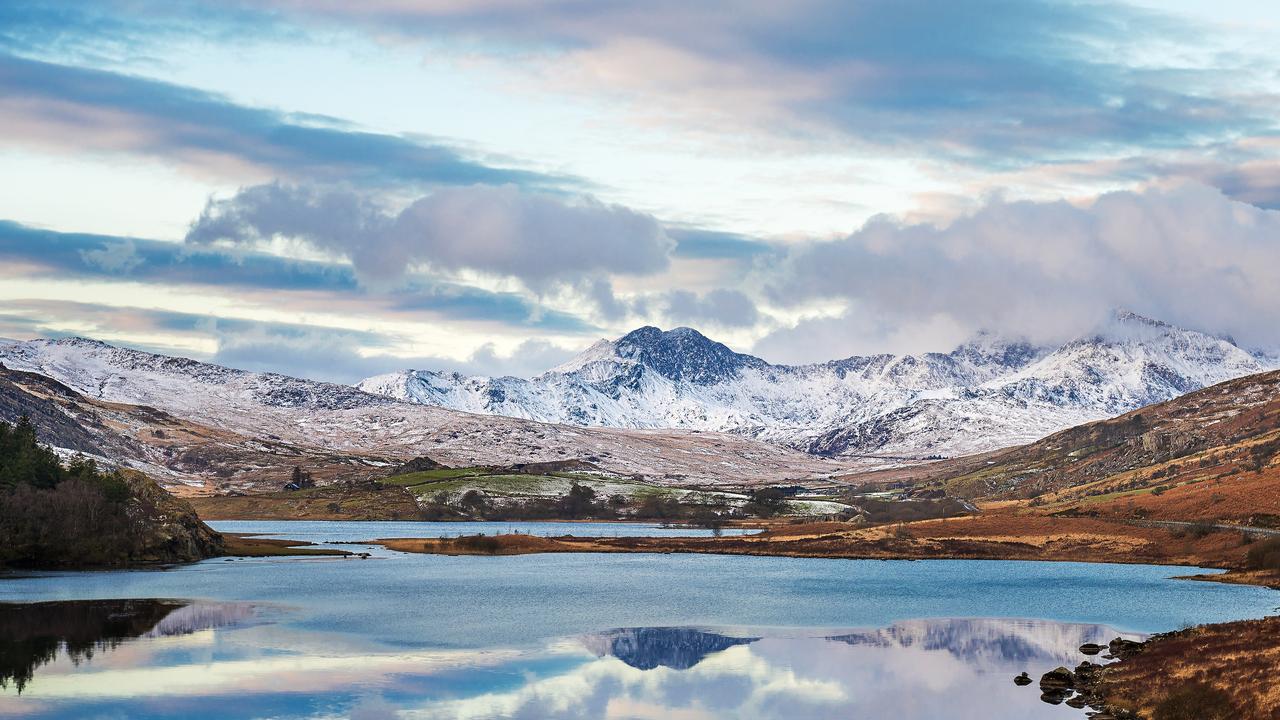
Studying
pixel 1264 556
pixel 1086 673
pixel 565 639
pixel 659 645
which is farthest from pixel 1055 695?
pixel 1264 556

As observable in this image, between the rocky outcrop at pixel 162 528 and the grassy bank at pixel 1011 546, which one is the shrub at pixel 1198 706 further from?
the rocky outcrop at pixel 162 528

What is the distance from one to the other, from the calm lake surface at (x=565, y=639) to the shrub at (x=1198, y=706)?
5.41m

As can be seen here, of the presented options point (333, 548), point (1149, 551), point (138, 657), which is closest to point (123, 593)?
point (138, 657)

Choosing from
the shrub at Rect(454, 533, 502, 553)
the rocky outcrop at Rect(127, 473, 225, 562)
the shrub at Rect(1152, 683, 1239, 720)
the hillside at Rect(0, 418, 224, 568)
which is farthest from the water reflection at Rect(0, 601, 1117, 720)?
the shrub at Rect(454, 533, 502, 553)

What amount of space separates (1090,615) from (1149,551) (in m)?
71.5

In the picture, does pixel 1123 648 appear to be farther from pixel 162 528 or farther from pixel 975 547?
pixel 162 528

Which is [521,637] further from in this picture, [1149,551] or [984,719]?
[1149,551]

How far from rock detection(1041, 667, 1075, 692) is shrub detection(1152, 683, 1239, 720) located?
8879 millimetres

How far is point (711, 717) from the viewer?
63.8 metres

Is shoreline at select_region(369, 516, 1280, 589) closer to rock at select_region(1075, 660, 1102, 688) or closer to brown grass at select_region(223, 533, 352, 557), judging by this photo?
brown grass at select_region(223, 533, 352, 557)

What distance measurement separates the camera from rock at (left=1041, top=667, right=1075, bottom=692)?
6844 centimetres

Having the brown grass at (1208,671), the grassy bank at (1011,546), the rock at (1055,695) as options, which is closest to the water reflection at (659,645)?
the rock at (1055,695)

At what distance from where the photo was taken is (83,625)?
9206 cm

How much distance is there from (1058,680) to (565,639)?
1378 inches
